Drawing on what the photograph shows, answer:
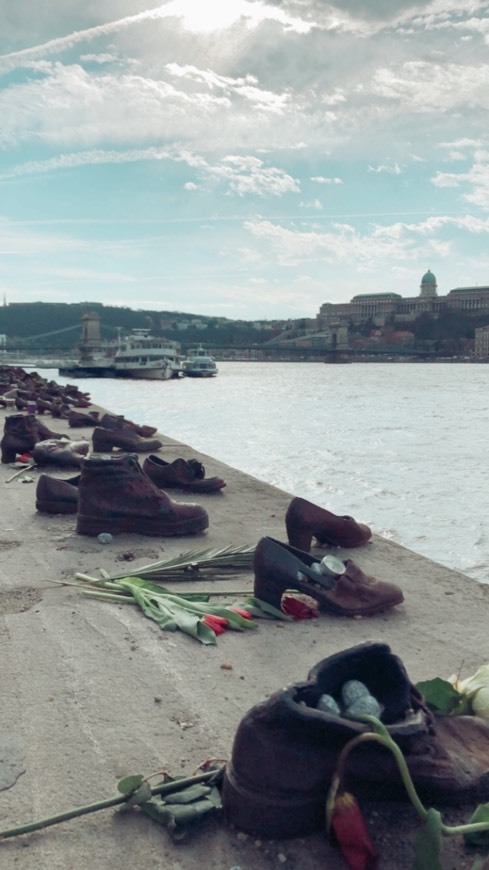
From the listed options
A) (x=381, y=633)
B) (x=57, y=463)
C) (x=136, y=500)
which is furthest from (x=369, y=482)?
(x=381, y=633)

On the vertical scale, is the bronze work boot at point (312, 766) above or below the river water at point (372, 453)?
above

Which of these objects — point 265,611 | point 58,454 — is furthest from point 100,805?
point 58,454

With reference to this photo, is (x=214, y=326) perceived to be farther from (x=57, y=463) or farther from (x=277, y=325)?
(x=57, y=463)

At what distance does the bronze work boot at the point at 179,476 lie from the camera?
698cm

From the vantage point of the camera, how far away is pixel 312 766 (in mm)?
1951

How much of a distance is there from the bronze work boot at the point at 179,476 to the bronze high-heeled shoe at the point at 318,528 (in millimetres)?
2195

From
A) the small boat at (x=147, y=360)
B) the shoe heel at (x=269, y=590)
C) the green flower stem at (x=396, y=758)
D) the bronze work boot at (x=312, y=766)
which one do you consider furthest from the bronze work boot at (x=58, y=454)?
the small boat at (x=147, y=360)

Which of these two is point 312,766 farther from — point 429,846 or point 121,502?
point 121,502

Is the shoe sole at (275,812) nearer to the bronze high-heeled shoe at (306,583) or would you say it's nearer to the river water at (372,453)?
the bronze high-heeled shoe at (306,583)

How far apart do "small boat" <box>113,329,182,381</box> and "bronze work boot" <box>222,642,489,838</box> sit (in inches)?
2128

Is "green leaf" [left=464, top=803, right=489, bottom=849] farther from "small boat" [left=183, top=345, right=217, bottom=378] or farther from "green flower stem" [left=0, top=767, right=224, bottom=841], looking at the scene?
"small boat" [left=183, top=345, right=217, bottom=378]

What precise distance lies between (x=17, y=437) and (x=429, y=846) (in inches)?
303

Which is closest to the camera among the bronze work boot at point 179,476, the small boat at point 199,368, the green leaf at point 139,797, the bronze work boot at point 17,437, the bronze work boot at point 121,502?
the green leaf at point 139,797

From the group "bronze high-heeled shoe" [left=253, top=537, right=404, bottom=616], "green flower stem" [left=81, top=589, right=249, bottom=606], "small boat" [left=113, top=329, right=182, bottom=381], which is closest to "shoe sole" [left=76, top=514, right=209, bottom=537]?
"green flower stem" [left=81, top=589, right=249, bottom=606]
